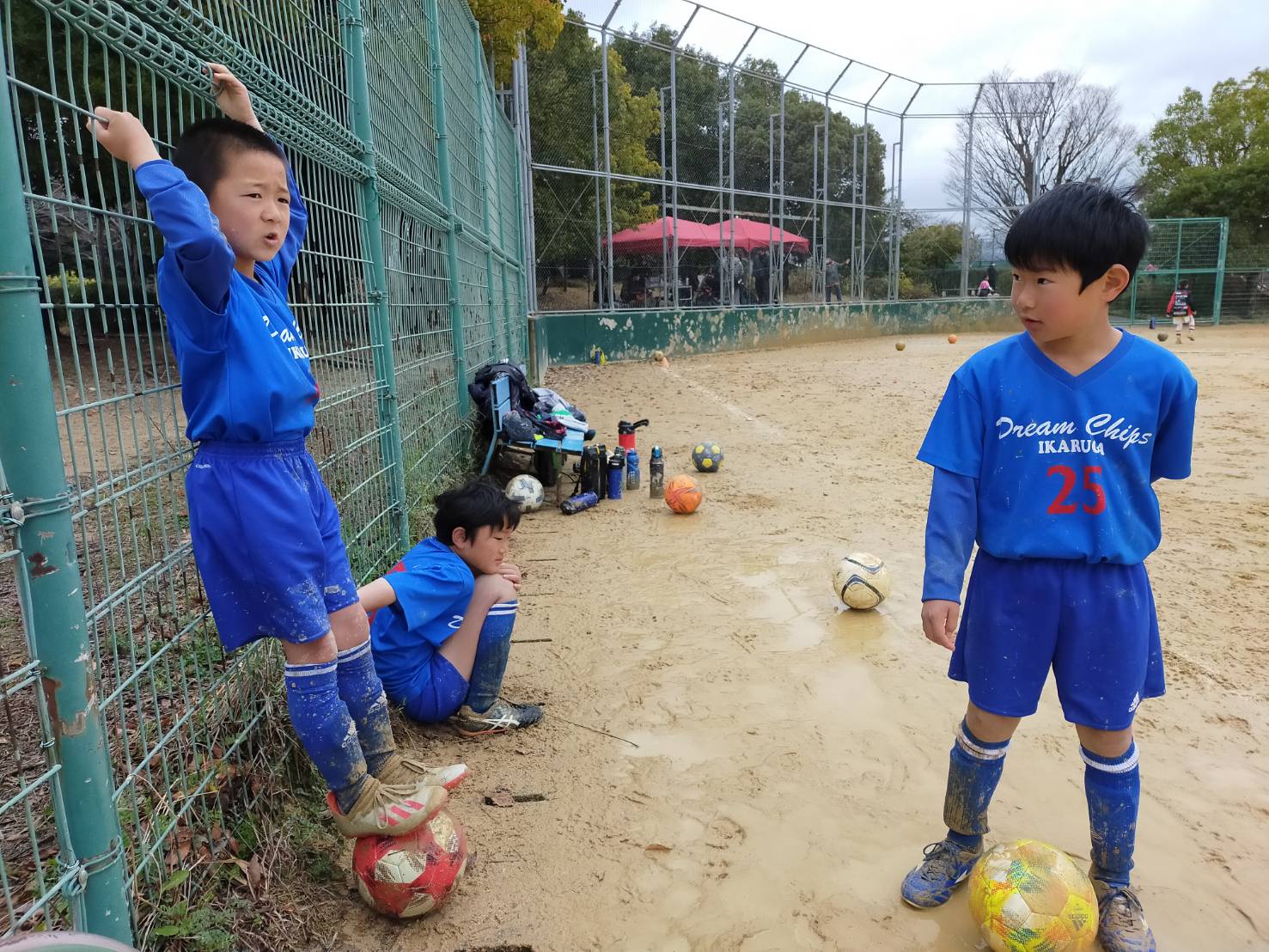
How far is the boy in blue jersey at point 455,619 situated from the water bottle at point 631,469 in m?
3.66

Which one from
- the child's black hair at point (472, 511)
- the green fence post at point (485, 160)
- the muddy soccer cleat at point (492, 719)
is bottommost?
the muddy soccer cleat at point (492, 719)

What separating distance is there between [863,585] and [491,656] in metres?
1.94

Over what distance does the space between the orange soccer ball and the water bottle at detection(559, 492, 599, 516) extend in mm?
621

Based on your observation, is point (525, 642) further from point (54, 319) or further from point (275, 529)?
point (54, 319)

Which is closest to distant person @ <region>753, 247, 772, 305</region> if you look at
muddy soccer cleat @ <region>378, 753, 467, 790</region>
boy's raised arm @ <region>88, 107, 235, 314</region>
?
muddy soccer cleat @ <region>378, 753, 467, 790</region>

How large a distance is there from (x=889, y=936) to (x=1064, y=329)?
1.51 meters

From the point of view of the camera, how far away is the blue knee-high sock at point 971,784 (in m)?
2.14

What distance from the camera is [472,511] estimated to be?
2.86m

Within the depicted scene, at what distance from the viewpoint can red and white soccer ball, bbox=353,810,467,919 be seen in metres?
2.07

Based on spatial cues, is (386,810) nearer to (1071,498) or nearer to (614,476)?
(1071,498)

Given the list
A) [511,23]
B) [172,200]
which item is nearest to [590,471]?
[172,200]

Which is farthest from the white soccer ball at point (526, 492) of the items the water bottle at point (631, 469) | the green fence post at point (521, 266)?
the green fence post at point (521, 266)

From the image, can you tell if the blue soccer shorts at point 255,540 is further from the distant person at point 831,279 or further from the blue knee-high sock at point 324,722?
the distant person at point 831,279

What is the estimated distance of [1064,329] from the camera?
193 centimetres
